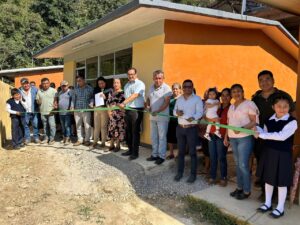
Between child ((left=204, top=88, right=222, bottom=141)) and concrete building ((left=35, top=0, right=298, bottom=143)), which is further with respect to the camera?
concrete building ((left=35, top=0, right=298, bottom=143))

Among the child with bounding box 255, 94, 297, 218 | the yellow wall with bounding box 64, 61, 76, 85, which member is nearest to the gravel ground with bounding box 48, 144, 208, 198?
the child with bounding box 255, 94, 297, 218

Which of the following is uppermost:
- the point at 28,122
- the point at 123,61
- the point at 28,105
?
the point at 123,61

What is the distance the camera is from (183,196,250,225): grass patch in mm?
4234

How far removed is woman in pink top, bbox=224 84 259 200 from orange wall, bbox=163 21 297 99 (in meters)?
2.50

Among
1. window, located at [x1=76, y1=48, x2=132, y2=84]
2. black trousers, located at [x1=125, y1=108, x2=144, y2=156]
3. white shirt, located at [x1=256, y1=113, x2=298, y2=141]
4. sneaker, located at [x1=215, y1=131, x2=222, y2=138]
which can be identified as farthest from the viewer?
window, located at [x1=76, y1=48, x2=132, y2=84]

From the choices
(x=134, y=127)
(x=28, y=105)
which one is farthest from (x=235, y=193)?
(x=28, y=105)

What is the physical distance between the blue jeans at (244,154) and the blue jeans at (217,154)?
1.18ft

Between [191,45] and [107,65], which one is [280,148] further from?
[107,65]

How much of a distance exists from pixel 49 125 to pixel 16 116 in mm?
826

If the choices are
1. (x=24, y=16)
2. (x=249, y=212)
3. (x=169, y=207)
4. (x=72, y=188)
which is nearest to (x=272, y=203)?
(x=249, y=212)

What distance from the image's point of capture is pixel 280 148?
4.06 m

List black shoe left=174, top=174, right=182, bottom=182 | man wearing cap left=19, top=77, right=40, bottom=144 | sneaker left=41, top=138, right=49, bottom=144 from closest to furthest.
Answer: black shoe left=174, top=174, right=182, bottom=182 → man wearing cap left=19, top=77, right=40, bottom=144 → sneaker left=41, top=138, right=49, bottom=144

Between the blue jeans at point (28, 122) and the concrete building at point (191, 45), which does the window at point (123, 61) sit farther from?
the blue jeans at point (28, 122)

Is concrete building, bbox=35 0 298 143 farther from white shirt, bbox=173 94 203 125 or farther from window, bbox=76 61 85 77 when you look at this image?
window, bbox=76 61 85 77
